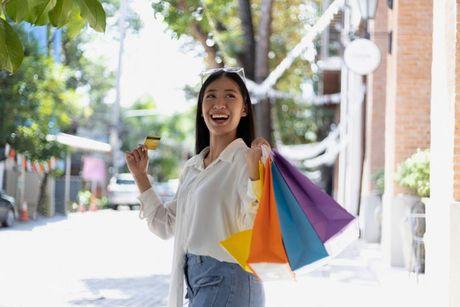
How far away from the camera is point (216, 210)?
329cm

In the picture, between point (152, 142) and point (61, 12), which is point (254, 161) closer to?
point (152, 142)

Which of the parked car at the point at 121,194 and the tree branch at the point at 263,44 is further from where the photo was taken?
the parked car at the point at 121,194

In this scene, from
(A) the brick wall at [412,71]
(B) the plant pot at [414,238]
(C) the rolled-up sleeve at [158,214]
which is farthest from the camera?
(A) the brick wall at [412,71]

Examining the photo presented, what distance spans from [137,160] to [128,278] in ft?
27.2

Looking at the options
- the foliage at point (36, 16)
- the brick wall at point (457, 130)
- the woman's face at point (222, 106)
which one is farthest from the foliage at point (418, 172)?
the foliage at point (36, 16)

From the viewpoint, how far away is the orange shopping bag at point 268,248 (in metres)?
2.93

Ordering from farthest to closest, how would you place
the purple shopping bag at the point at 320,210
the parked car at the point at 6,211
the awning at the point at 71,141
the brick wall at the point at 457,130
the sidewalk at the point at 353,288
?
the awning at the point at 71,141
the parked car at the point at 6,211
the sidewalk at the point at 353,288
the brick wall at the point at 457,130
the purple shopping bag at the point at 320,210

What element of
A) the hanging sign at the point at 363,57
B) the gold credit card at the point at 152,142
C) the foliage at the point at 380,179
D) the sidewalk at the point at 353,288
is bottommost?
the sidewalk at the point at 353,288

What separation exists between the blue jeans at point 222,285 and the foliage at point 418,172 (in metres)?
8.37

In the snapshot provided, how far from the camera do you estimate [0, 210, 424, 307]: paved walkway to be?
378 inches

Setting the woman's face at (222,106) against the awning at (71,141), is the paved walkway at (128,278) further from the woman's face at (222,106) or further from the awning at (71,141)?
the awning at (71,141)

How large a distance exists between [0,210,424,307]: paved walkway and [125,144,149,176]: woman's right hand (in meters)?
5.40

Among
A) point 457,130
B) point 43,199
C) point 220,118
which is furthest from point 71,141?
point 220,118

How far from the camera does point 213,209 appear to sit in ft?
10.8
